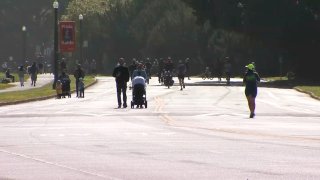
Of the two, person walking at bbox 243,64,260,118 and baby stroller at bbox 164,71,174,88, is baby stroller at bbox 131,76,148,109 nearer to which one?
person walking at bbox 243,64,260,118

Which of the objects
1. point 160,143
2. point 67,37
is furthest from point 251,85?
point 67,37

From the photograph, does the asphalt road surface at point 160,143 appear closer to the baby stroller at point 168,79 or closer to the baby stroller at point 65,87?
the baby stroller at point 65,87

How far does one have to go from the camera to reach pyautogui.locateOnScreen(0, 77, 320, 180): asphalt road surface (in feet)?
46.9

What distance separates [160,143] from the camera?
1989 cm

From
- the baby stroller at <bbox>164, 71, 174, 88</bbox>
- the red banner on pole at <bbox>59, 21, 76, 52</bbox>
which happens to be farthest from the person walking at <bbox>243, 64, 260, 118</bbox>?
the red banner on pole at <bbox>59, 21, 76, 52</bbox>

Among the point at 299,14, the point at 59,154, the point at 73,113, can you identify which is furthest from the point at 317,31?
the point at 59,154

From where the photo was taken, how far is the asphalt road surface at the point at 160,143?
14297 mm

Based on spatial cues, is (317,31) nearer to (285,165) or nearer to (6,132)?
(6,132)

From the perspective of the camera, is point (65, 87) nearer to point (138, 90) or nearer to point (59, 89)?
point (59, 89)

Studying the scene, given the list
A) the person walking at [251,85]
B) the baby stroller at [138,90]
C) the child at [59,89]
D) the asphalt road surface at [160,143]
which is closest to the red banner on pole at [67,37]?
the child at [59,89]

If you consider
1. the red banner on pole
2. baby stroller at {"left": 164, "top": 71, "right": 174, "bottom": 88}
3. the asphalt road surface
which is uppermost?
the red banner on pole

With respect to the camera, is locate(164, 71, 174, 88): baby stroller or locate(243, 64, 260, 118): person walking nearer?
locate(243, 64, 260, 118): person walking

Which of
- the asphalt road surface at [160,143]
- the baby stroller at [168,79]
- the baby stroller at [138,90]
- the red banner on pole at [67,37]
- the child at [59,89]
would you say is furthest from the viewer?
the red banner on pole at [67,37]

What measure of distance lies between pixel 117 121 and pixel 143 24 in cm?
6938
